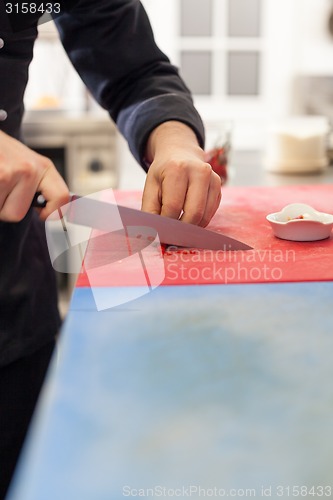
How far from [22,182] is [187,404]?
0.33 metres

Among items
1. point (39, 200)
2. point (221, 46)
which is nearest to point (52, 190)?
point (39, 200)

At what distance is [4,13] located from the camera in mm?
988

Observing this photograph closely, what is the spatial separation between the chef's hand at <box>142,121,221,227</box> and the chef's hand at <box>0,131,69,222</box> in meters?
A: 0.17

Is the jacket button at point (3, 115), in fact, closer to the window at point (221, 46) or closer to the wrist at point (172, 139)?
the wrist at point (172, 139)

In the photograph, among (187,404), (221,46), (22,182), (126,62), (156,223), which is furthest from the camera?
(221,46)

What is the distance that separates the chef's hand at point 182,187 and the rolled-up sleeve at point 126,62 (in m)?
0.13

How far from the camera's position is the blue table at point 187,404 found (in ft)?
1.39

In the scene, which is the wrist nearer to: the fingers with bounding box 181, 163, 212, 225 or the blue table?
the fingers with bounding box 181, 163, 212, 225

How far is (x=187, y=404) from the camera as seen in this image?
511 millimetres

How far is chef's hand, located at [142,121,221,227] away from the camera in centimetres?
89

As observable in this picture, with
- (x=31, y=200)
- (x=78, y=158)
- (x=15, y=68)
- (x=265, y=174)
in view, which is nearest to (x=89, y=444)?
(x=31, y=200)

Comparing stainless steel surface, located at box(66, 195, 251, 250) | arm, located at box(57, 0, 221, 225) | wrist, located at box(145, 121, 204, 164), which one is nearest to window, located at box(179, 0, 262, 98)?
arm, located at box(57, 0, 221, 225)

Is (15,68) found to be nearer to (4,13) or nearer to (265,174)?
(4,13)

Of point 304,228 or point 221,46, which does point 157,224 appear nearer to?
point 304,228
